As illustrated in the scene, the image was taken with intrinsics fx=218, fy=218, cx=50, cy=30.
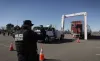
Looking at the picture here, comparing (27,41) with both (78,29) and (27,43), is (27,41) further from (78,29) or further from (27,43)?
(78,29)

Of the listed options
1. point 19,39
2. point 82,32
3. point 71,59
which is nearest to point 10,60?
point 71,59

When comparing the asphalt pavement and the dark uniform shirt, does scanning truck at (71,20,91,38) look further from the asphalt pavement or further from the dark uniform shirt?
the dark uniform shirt

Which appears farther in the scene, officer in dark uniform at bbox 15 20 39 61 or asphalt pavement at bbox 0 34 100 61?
asphalt pavement at bbox 0 34 100 61

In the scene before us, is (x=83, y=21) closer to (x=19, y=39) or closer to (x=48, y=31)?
(x=48, y=31)

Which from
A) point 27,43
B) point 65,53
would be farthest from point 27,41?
point 65,53

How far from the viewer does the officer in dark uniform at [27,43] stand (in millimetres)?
5059

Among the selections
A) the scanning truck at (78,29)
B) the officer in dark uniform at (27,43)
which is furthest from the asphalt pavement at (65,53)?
the scanning truck at (78,29)

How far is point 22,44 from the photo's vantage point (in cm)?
510

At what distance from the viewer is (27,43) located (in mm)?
5086

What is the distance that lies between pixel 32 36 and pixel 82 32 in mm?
37334

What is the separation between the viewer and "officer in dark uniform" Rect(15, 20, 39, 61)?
5059mm

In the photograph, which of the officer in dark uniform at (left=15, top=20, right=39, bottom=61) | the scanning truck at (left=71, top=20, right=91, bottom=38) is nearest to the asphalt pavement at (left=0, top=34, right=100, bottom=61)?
the officer in dark uniform at (left=15, top=20, right=39, bottom=61)

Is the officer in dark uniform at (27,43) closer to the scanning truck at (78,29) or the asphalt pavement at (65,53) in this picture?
the asphalt pavement at (65,53)

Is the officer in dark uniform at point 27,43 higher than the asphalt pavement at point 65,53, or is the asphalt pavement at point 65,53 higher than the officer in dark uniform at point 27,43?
the officer in dark uniform at point 27,43
